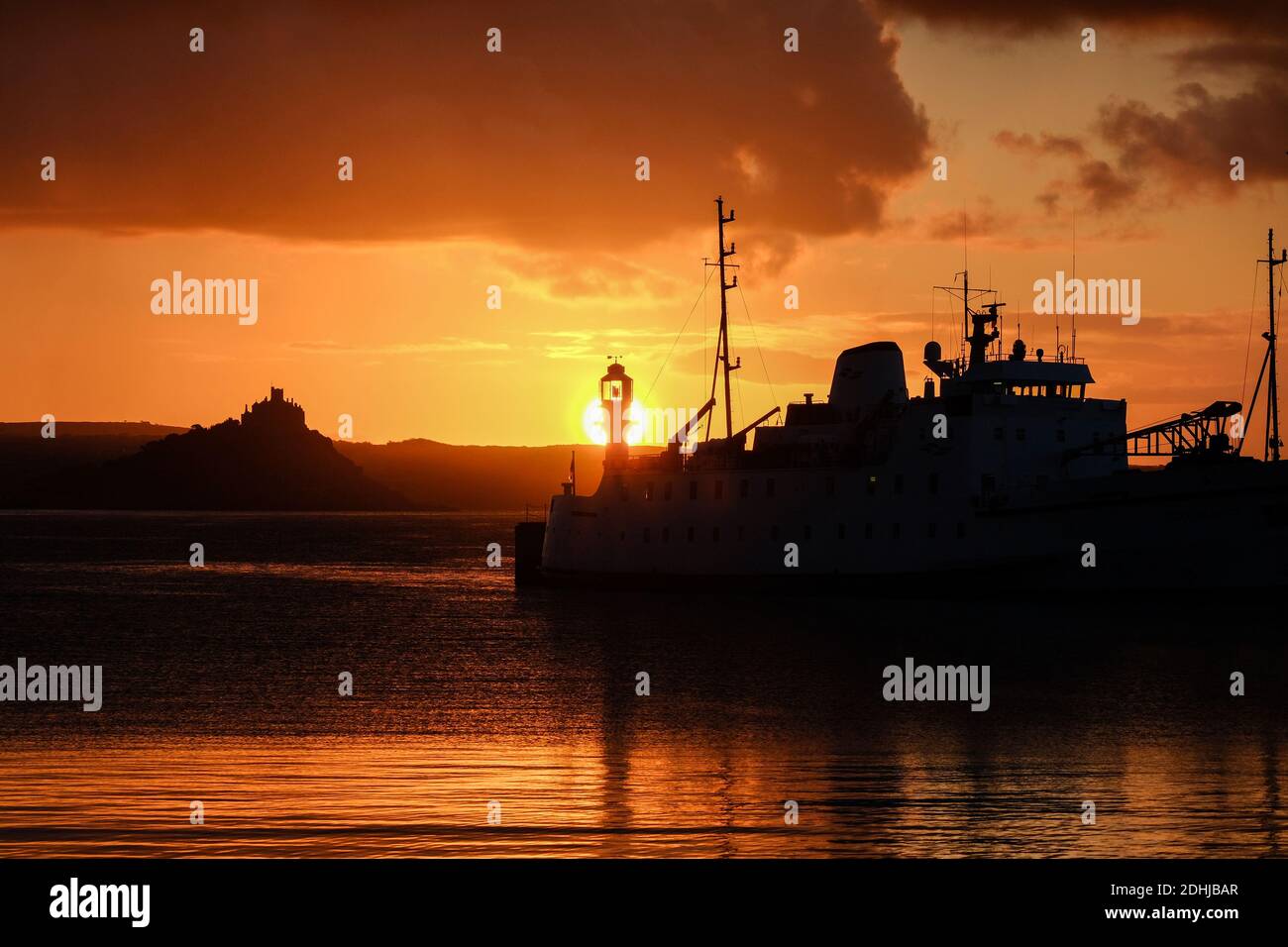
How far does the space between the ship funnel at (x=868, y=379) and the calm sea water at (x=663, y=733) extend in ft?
31.3

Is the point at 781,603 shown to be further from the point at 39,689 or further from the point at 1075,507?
the point at 39,689

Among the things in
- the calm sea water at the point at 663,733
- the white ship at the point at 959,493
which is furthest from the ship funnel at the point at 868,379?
the calm sea water at the point at 663,733

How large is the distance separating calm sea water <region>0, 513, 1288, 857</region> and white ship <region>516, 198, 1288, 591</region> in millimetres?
1329

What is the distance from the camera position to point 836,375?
59.2 meters

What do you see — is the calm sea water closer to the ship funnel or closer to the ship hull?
the ship hull

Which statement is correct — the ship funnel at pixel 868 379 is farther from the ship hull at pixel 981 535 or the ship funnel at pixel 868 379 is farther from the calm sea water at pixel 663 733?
the calm sea water at pixel 663 733

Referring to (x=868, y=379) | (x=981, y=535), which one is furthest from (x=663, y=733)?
(x=868, y=379)

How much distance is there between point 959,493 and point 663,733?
83.3 ft

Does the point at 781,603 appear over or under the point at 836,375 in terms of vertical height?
under

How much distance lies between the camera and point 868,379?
57438 millimetres

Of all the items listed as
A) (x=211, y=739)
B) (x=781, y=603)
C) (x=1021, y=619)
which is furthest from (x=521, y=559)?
(x=211, y=739)

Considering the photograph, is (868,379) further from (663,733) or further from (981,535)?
(663,733)

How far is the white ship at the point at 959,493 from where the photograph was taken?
152 ft

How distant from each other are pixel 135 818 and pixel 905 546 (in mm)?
37267
